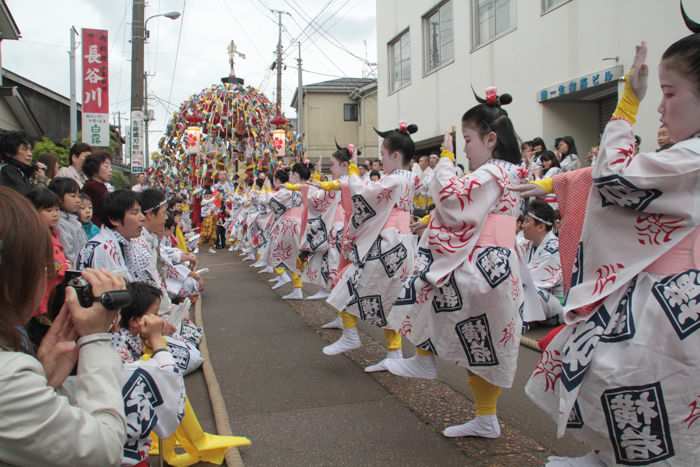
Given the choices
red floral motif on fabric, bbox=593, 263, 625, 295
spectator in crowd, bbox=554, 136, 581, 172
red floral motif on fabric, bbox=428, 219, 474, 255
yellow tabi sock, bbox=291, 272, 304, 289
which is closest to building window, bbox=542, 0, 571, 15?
spectator in crowd, bbox=554, 136, 581, 172

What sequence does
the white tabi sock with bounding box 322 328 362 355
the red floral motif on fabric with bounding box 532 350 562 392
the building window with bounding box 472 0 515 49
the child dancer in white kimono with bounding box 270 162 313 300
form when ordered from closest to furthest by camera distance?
the red floral motif on fabric with bounding box 532 350 562 392
the white tabi sock with bounding box 322 328 362 355
the child dancer in white kimono with bounding box 270 162 313 300
the building window with bounding box 472 0 515 49

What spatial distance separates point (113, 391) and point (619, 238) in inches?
63.7

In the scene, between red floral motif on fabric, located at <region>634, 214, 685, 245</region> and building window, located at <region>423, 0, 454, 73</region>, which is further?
building window, located at <region>423, 0, 454, 73</region>

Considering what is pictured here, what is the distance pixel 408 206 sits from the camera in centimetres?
490

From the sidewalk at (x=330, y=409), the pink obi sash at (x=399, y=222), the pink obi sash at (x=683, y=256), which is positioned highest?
the pink obi sash at (x=399, y=222)

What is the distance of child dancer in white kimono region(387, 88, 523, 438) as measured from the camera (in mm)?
3221

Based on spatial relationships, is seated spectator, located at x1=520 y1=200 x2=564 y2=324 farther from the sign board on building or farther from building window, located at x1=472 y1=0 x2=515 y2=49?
building window, located at x1=472 y1=0 x2=515 y2=49

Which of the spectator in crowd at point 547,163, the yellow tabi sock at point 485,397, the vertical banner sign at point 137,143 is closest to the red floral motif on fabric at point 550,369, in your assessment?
the yellow tabi sock at point 485,397

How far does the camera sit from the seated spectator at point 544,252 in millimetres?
6062

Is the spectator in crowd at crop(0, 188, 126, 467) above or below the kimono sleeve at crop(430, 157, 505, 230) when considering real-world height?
below

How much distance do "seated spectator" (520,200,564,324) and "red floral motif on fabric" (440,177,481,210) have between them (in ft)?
9.85

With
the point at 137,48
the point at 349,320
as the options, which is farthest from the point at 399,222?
the point at 137,48

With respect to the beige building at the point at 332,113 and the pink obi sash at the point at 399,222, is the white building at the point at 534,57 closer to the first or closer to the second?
the pink obi sash at the point at 399,222

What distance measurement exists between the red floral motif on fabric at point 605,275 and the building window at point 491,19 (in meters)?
10.2
